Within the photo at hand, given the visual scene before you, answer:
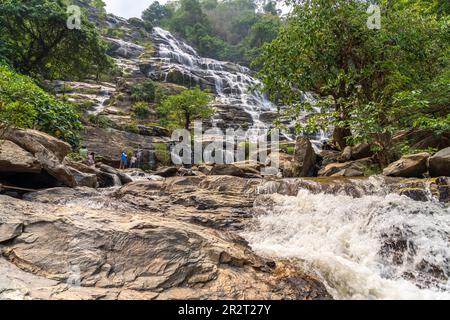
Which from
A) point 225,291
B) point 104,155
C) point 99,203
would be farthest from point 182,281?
point 104,155

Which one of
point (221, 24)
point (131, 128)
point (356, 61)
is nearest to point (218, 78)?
point (131, 128)

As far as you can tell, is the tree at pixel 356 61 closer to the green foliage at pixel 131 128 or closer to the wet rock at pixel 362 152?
the wet rock at pixel 362 152

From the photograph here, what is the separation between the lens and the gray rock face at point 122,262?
2.94 metres

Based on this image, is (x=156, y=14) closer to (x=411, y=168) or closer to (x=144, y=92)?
(x=144, y=92)

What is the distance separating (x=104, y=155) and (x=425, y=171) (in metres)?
14.7

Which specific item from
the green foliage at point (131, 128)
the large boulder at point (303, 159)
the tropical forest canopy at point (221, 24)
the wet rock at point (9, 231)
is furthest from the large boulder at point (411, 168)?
the tropical forest canopy at point (221, 24)

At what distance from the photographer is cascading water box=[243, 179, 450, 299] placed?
3514 millimetres

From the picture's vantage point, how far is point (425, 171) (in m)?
6.84

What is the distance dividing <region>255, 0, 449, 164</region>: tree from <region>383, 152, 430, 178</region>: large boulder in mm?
1109

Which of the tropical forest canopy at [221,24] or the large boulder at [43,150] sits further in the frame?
the tropical forest canopy at [221,24]

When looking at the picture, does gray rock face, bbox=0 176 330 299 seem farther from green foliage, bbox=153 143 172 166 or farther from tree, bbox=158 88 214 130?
tree, bbox=158 88 214 130

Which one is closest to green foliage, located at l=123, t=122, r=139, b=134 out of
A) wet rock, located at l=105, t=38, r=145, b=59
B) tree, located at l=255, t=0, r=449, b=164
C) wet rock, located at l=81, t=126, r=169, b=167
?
wet rock, located at l=81, t=126, r=169, b=167

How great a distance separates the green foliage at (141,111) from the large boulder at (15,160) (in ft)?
57.5
